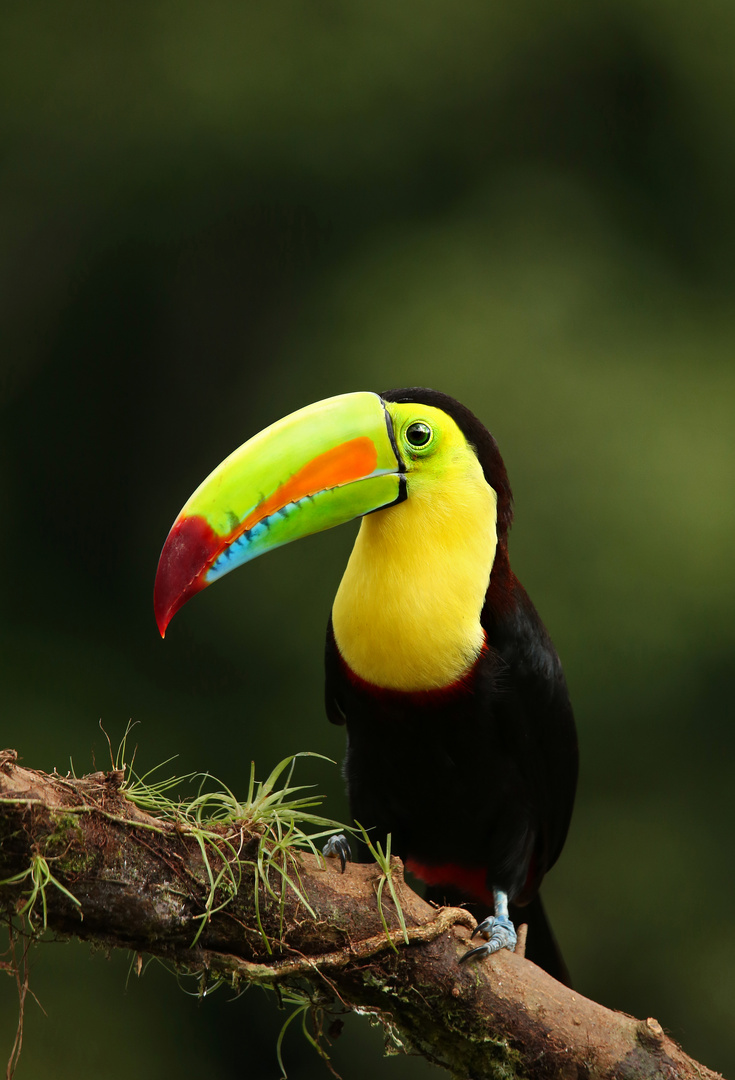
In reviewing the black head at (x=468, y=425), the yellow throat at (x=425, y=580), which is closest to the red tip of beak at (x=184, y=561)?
the yellow throat at (x=425, y=580)

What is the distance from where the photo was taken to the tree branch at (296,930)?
3.92 ft

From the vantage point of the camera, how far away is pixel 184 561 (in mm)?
1514

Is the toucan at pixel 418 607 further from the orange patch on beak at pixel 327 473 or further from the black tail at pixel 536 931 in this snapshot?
the black tail at pixel 536 931

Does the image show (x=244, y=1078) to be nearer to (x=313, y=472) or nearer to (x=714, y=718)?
(x=714, y=718)

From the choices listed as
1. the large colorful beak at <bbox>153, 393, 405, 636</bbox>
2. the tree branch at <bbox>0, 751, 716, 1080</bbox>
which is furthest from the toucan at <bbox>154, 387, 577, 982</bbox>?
the tree branch at <bbox>0, 751, 716, 1080</bbox>

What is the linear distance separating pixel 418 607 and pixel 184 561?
1.13 ft

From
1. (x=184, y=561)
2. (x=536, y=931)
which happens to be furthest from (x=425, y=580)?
(x=536, y=931)

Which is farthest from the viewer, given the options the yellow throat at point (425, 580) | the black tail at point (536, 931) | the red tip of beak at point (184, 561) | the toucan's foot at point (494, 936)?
the black tail at point (536, 931)

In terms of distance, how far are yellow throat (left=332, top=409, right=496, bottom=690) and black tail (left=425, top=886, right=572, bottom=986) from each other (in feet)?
1.84

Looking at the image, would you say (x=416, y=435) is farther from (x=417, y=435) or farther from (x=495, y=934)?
(x=495, y=934)

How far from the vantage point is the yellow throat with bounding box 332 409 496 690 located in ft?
5.33

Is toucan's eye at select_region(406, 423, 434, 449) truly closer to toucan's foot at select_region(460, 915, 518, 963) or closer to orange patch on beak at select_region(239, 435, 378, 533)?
orange patch on beak at select_region(239, 435, 378, 533)

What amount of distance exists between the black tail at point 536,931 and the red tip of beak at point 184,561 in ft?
2.68

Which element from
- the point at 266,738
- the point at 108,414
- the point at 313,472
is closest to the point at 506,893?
the point at 313,472
